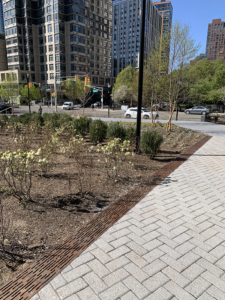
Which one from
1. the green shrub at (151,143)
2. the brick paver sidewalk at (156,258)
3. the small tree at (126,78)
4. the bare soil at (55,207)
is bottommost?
the brick paver sidewalk at (156,258)

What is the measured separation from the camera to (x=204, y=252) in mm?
3037

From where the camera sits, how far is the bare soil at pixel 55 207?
301cm

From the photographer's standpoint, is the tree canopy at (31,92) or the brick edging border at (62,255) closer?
the brick edging border at (62,255)

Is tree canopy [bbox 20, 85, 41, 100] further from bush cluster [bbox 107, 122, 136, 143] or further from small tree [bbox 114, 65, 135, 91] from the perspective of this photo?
bush cluster [bbox 107, 122, 136, 143]

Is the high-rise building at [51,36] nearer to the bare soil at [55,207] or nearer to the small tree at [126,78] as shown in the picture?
the small tree at [126,78]

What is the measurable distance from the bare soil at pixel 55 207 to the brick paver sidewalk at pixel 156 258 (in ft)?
1.95

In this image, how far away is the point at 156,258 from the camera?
9.51ft

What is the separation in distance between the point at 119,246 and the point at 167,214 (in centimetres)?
134

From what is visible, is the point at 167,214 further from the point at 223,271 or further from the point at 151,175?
the point at 151,175

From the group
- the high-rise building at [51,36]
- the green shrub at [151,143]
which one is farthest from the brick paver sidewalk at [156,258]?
the high-rise building at [51,36]

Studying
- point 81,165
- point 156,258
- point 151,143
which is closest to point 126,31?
point 151,143

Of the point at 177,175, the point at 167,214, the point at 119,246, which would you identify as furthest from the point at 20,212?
the point at 177,175

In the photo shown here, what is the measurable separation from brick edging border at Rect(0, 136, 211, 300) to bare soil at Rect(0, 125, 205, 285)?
0.42ft

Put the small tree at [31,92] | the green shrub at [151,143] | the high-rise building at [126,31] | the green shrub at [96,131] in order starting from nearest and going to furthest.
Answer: the green shrub at [151,143] < the green shrub at [96,131] < the small tree at [31,92] < the high-rise building at [126,31]
